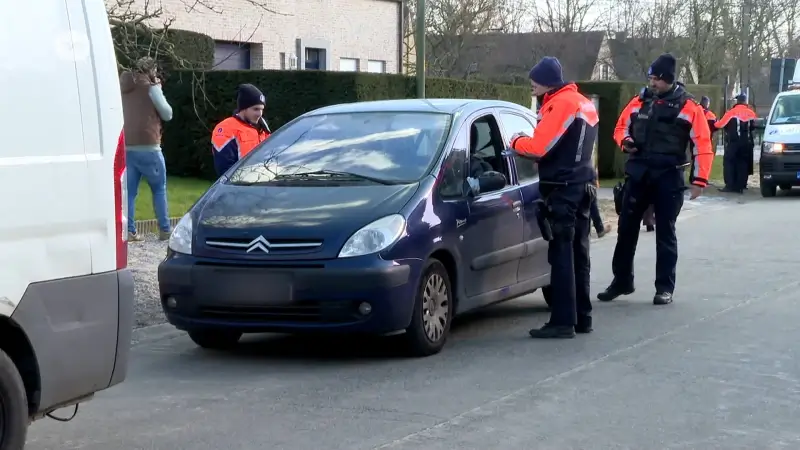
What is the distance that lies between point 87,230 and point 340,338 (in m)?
3.60

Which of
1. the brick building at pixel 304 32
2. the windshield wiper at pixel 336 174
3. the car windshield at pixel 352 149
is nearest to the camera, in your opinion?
the windshield wiper at pixel 336 174

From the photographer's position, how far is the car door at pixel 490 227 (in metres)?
7.84

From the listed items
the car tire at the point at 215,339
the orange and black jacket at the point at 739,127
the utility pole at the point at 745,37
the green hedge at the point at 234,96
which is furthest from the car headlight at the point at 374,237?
the utility pole at the point at 745,37

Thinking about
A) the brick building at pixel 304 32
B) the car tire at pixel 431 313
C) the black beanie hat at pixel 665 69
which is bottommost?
the car tire at pixel 431 313

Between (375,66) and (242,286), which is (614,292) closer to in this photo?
(242,286)

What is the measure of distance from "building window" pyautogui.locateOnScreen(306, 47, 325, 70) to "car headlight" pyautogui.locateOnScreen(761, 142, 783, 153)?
10.7 metres

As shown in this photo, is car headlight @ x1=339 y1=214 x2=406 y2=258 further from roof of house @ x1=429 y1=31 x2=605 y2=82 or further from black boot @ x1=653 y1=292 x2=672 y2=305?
roof of house @ x1=429 y1=31 x2=605 y2=82

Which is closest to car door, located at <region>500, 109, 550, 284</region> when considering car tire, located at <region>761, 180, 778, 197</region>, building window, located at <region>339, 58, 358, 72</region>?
car tire, located at <region>761, 180, 778, 197</region>

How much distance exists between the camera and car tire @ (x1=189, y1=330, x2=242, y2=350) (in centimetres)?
763

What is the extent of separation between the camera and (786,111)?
22547mm

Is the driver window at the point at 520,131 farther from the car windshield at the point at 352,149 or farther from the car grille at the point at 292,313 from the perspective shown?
the car grille at the point at 292,313

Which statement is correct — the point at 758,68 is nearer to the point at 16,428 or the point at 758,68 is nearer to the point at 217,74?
the point at 217,74

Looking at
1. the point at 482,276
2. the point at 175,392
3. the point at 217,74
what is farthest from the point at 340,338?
the point at 217,74

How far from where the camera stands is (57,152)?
4566 mm
